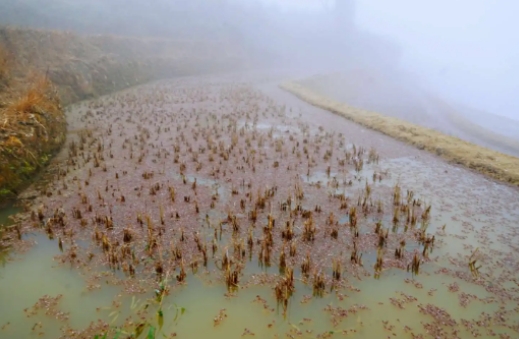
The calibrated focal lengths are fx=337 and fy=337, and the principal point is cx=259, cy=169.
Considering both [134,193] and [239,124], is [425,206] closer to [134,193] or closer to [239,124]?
[134,193]

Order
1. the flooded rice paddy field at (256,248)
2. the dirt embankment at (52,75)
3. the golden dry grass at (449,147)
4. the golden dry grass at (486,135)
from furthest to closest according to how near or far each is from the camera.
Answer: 1. the golden dry grass at (486,135)
2. the golden dry grass at (449,147)
3. the dirt embankment at (52,75)
4. the flooded rice paddy field at (256,248)

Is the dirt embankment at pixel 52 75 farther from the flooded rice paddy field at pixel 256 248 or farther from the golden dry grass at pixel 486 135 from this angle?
the golden dry grass at pixel 486 135

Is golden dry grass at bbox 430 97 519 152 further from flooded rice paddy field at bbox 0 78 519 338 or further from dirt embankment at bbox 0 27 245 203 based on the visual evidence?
dirt embankment at bbox 0 27 245 203

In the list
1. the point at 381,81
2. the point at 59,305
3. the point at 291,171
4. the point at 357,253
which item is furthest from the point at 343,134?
the point at 381,81

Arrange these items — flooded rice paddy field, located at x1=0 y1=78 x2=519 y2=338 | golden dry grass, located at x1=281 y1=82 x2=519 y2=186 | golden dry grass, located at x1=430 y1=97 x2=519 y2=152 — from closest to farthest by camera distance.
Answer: flooded rice paddy field, located at x1=0 y1=78 x2=519 y2=338, golden dry grass, located at x1=281 y1=82 x2=519 y2=186, golden dry grass, located at x1=430 y1=97 x2=519 y2=152

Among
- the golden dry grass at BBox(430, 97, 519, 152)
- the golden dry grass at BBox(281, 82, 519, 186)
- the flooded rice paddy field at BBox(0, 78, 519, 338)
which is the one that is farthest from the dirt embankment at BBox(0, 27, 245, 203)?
the golden dry grass at BBox(430, 97, 519, 152)

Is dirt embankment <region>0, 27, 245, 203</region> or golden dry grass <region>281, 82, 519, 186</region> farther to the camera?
golden dry grass <region>281, 82, 519, 186</region>

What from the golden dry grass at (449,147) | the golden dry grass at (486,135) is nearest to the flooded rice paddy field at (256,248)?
the golden dry grass at (449,147)
